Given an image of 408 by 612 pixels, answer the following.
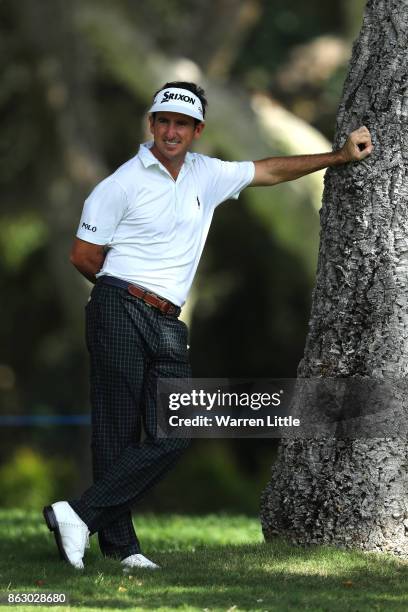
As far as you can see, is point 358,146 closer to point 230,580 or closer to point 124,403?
point 124,403

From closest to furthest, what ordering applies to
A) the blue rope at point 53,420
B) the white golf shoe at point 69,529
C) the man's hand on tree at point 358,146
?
the white golf shoe at point 69,529 < the man's hand on tree at point 358,146 < the blue rope at point 53,420

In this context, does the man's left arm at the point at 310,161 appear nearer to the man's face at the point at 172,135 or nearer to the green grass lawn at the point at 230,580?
the man's face at the point at 172,135

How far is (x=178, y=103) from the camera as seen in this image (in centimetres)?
649

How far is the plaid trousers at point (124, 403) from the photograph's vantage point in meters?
6.36

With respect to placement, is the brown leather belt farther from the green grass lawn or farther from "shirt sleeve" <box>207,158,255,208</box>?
the green grass lawn

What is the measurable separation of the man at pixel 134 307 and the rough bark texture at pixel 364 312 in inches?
7.8

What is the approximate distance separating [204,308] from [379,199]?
17890 millimetres

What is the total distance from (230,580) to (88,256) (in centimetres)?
172

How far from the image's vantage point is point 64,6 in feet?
52.2

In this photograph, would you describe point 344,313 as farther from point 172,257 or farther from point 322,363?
point 172,257

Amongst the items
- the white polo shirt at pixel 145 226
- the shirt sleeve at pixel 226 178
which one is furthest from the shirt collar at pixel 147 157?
the shirt sleeve at pixel 226 178

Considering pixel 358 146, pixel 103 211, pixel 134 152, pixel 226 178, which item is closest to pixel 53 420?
pixel 226 178

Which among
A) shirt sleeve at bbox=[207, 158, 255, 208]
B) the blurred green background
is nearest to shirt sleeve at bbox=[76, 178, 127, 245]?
shirt sleeve at bbox=[207, 158, 255, 208]

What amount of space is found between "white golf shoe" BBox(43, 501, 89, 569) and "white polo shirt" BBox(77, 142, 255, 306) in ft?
3.78
